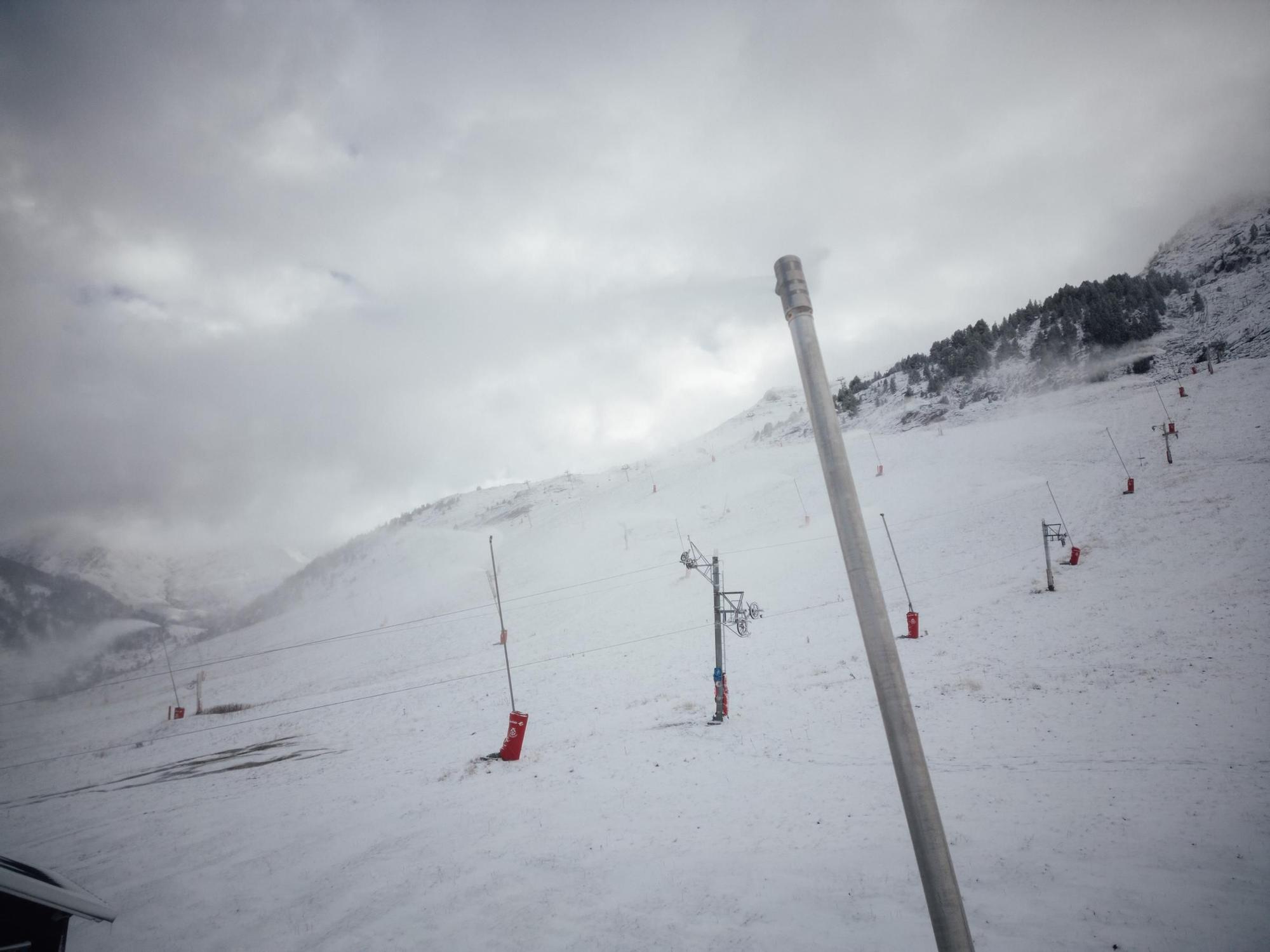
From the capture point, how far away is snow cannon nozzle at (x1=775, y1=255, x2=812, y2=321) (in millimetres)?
4812

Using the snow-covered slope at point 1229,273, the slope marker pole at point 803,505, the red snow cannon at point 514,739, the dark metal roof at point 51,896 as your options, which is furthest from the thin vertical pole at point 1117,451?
the dark metal roof at point 51,896

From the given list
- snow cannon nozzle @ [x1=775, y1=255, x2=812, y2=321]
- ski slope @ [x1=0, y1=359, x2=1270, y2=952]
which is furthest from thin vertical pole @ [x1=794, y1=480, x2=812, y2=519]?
snow cannon nozzle @ [x1=775, y1=255, x2=812, y2=321]

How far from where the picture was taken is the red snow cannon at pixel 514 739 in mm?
16875

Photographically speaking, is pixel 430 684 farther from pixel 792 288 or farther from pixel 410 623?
pixel 792 288

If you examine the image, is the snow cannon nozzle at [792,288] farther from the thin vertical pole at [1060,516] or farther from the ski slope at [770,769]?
the thin vertical pole at [1060,516]

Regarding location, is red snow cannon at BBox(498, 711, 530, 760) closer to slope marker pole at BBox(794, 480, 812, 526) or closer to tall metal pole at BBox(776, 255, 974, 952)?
tall metal pole at BBox(776, 255, 974, 952)

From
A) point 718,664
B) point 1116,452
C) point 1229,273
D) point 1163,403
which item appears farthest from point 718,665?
point 1229,273

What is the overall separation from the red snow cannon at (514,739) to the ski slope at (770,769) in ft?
1.12

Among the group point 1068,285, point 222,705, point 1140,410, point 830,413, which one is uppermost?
point 1068,285

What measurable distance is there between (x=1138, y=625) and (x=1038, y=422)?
174 ft

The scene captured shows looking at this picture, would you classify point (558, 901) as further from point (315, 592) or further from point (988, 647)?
point (315, 592)

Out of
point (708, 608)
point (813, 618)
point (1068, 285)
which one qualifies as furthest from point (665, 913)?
point (1068, 285)

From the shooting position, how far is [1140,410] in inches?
2029

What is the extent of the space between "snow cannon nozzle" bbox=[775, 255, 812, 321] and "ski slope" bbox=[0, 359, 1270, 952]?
334 inches
